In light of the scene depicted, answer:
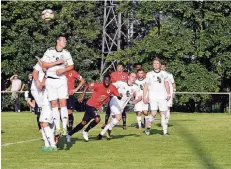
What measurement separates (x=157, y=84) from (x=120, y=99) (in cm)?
212

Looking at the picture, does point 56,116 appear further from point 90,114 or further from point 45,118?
point 90,114

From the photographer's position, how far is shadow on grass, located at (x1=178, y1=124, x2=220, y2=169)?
12614 mm

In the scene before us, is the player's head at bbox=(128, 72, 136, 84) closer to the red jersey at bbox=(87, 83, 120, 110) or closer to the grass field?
the grass field

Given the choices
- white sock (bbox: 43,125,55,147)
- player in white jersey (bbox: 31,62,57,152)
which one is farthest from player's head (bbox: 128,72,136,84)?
white sock (bbox: 43,125,55,147)

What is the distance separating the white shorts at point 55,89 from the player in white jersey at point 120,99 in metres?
3.32

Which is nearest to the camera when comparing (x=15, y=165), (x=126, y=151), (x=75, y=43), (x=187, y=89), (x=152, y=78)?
(x=15, y=165)

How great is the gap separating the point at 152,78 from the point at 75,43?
30667 millimetres

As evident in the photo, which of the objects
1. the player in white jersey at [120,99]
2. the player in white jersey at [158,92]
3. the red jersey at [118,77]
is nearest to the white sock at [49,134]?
the player in white jersey at [120,99]

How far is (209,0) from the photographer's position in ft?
149

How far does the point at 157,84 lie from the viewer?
65.6 ft

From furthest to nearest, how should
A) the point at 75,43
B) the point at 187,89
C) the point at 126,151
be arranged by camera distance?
the point at 75,43 < the point at 187,89 < the point at 126,151

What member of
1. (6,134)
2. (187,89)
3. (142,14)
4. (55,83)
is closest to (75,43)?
(142,14)

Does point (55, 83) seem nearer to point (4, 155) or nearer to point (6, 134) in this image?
point (4, 155)

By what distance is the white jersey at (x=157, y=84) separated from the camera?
787 inches
